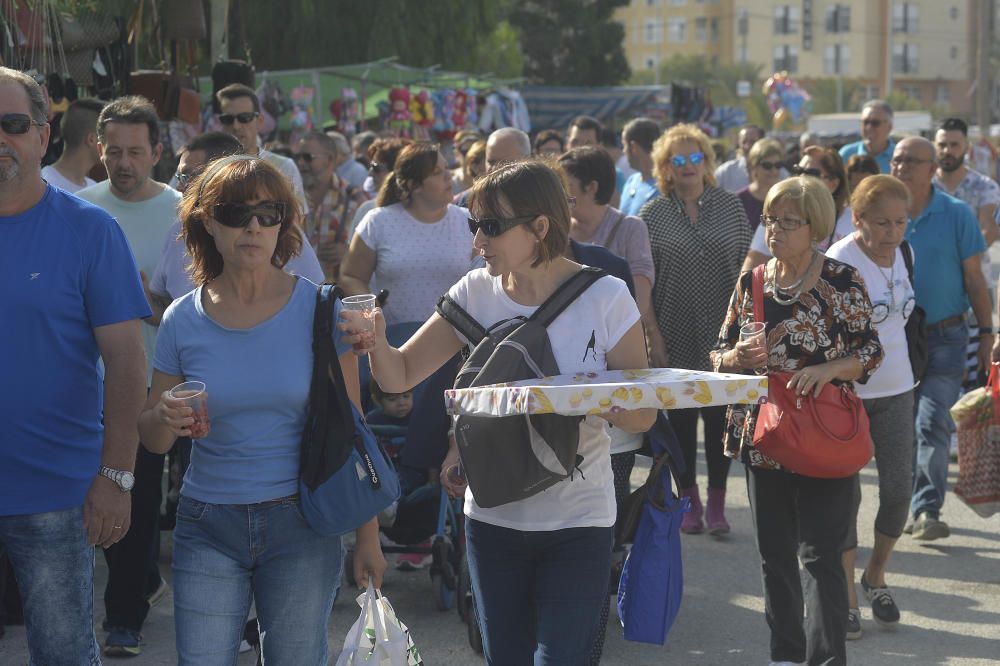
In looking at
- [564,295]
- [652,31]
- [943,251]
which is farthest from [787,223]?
[652,31]

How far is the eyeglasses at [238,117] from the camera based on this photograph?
7.23 m

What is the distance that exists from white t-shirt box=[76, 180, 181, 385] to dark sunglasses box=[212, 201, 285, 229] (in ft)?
7.17

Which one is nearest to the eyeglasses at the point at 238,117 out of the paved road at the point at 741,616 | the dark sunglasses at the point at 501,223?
the paved road at the point at 741,616

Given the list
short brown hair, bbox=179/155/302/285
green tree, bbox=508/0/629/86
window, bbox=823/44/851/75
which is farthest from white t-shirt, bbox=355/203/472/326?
window, bbox=823/44/851/75

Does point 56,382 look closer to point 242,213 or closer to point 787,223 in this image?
point 242,213

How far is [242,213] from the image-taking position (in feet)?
11.7

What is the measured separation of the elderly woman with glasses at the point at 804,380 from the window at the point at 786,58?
110 m

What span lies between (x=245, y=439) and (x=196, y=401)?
27cm

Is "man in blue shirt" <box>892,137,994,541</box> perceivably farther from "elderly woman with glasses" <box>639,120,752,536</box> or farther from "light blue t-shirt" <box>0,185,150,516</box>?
"light blue t-shirt" <box>0,185,150,516</box>

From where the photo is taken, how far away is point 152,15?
34.0 ft

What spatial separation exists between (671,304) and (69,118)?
3274mm

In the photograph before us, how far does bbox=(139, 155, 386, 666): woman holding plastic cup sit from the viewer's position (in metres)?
3.54

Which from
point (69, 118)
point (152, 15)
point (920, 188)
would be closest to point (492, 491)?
point (69, 118)

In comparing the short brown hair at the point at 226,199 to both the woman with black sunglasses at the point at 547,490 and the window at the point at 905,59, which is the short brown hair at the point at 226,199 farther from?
the window at the point at 905,59
